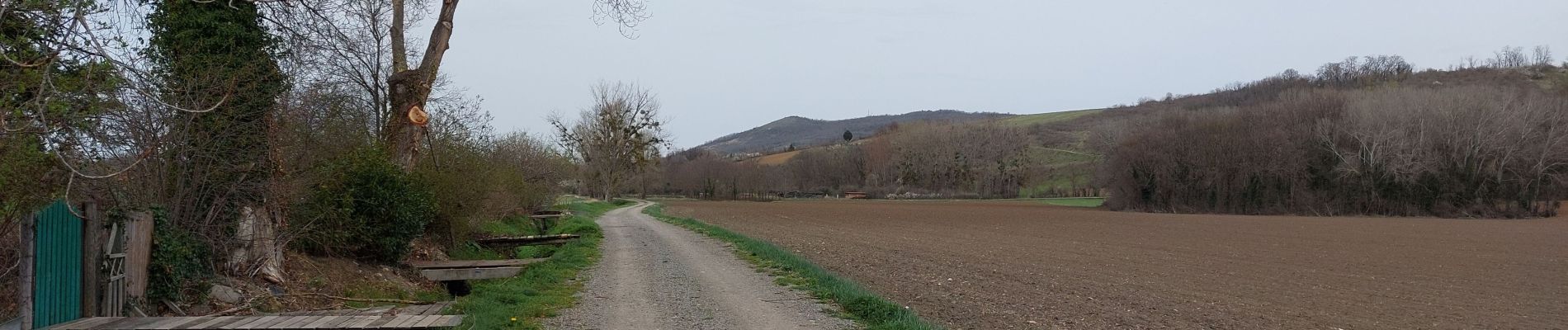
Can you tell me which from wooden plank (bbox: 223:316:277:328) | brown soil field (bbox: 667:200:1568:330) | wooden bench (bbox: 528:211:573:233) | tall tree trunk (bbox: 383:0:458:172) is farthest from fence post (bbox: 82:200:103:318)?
wooden bench (bbox: 528:211:573:233)

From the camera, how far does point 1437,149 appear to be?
61.2 metres

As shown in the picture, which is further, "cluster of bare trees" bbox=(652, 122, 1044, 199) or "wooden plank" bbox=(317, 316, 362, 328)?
"cluster of bare trees" bbox=(652, 122, 1044, 199)

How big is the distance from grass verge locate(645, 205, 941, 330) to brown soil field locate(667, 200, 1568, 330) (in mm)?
746

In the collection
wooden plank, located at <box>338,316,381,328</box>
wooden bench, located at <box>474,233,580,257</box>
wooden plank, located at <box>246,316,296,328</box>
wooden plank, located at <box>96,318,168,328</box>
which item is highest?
wooden bench, located at <box>474,233,580,257</box>

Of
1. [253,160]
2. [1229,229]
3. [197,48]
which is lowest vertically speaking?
[1229,229]

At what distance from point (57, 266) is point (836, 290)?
23.0ft

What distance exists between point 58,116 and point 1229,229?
1747 inches

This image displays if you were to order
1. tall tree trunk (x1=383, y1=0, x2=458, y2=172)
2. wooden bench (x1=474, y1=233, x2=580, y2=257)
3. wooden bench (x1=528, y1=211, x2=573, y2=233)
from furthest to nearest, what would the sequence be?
wooden bench (x1=528, y1=211, x2=573, y2=233) < wooden bench (x1=474, y1=233, x2=580, y2=257) < tall tree trunk (x1=383, y1=0, x2=458, y2=172)

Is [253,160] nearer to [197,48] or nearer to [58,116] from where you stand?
[197,48]

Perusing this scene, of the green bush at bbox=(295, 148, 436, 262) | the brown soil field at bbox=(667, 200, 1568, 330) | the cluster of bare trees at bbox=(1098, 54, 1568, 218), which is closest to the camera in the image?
the green bush at bbox=(295, 148, 436, 262)

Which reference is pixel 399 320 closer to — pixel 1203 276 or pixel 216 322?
pixel 216 322

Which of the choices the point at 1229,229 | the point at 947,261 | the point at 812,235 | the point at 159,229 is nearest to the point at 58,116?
the point at 159,229

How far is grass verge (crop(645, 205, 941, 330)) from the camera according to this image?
28.9 ft

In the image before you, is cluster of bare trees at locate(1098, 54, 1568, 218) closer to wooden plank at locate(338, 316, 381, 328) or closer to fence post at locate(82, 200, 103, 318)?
wooden plank at locate(338, 316, 381, 328)
